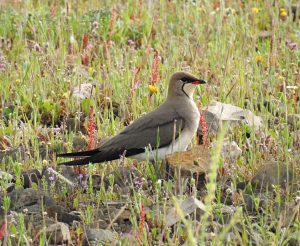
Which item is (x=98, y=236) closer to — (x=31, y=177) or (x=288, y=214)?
(x=288, y=214)

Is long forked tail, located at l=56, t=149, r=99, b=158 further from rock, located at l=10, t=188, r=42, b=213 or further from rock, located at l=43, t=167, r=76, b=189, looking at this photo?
rock, located at l=10, t=188, r=42, b=213

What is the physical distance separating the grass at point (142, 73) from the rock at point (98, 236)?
14 centimetres

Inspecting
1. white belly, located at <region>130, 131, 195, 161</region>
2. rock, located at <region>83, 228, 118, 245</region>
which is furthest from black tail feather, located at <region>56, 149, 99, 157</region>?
rock, located at <region>83, 228, 118, 245</region>

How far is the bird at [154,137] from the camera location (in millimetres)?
5980

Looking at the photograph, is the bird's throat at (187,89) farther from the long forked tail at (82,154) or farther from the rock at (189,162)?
the long forked tail at (82,154)

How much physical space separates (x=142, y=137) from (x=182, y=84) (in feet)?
2.26

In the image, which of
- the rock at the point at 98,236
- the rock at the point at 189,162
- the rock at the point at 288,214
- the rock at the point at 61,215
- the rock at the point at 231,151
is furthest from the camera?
the rock at the point at 231,151

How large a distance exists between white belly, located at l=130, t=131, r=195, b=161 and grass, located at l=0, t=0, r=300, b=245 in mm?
85

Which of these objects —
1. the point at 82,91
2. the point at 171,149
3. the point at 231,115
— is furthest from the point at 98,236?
the point at 82,91

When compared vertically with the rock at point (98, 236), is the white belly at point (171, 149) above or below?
above

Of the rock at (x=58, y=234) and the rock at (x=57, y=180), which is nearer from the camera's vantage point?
the rock at (x=58, y=234)

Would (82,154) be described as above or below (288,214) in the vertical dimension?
above

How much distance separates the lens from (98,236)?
16.4 ft

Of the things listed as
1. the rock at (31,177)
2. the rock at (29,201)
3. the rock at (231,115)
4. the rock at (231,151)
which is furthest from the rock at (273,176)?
the rock at (31,177)
